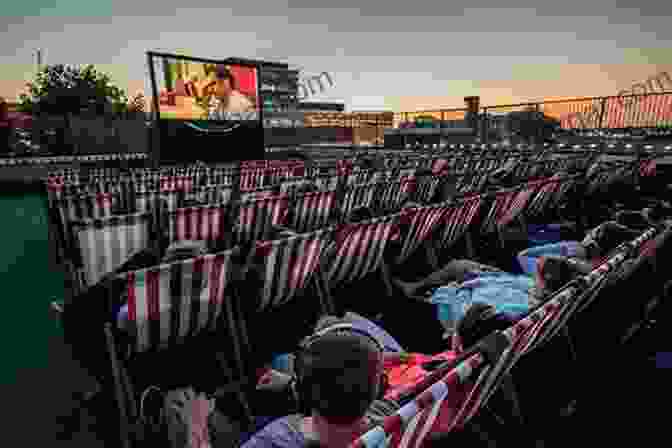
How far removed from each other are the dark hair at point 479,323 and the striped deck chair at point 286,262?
1028mm

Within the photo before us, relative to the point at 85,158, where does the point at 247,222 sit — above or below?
below

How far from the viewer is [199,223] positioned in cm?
315

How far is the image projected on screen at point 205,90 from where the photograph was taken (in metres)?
11.2

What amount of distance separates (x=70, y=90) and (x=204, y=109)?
39.1 m

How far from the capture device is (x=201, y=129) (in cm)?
1230

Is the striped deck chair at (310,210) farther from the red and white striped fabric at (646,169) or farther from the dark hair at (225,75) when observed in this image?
the dark hair at (225,75)

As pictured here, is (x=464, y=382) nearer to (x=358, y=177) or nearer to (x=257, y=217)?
(x=257, y=217)

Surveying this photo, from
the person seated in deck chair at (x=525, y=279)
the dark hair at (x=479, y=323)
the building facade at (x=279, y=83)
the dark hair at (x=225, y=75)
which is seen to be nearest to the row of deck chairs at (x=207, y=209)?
the person seated in deck chair at (x=525, y=279)

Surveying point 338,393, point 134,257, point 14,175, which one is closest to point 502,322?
point 338,393

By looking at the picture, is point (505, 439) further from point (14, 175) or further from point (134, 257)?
point (14, 175)

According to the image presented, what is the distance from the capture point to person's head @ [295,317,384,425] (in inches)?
33.1

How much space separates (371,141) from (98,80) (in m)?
38.8

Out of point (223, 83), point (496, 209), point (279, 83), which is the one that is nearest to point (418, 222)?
point (496, 209)

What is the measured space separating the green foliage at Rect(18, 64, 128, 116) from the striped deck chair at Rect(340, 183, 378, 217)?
140 feet
